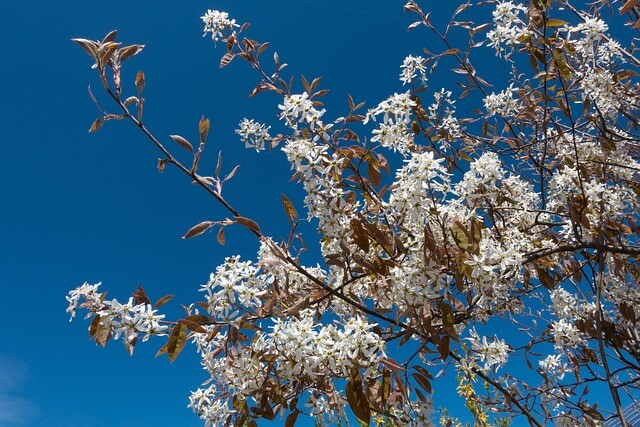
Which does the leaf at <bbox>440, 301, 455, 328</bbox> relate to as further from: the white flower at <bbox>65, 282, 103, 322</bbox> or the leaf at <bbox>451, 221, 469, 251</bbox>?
the white flower at <bbox>65, 282, 103, 322</bbox>

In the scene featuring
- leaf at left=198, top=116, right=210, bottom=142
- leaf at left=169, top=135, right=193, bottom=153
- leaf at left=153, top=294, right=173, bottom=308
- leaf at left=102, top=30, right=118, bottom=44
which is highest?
leaf at left=102, top=30, right=118, bottom=44

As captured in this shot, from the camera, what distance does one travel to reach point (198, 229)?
6.22 feet

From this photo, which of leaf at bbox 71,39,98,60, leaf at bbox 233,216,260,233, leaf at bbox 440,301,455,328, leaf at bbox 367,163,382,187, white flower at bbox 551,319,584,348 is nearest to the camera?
leaf at bbox 71,39,98,60

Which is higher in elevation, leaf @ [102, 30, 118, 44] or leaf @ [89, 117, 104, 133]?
leaf @ [102, 30, 118, 44]

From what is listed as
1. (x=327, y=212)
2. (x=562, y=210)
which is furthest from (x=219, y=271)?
(x=562, y=210)

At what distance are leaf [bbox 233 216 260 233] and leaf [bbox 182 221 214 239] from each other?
0.35 feet

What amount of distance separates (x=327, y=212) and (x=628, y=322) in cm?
231

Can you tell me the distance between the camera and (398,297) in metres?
2.15

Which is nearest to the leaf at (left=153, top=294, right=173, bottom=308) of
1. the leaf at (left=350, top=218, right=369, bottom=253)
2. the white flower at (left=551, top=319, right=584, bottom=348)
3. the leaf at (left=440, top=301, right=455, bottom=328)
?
the leaf at (left=350, top=218, right=369, bottom=253)

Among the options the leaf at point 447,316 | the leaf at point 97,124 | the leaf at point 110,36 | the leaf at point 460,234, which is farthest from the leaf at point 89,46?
the leaf at point 447,316

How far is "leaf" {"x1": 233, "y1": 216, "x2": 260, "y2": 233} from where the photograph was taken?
1899mm

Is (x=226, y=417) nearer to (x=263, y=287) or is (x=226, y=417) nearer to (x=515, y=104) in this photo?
(x=263, y=287)

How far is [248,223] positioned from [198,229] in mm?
193

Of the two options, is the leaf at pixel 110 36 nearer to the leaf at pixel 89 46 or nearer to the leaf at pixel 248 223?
the leaf at pixel 89 46
